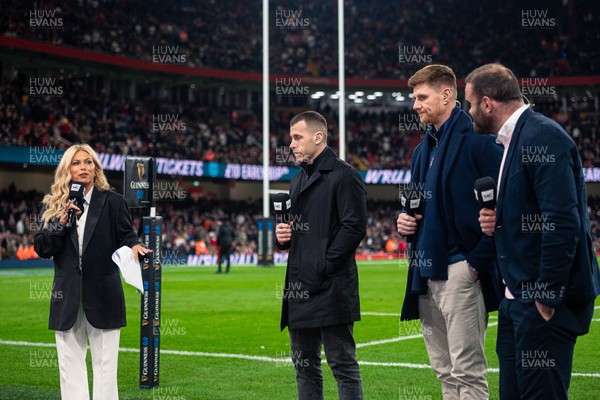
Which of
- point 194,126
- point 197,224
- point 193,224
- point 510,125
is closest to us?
point 510,125

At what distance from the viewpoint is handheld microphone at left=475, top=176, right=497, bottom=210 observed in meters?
4.21

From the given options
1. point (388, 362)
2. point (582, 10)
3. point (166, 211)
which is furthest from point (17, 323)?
point (582, 10)

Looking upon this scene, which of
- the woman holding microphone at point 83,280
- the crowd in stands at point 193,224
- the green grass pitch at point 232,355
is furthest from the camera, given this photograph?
the crowd in stands at point 193,224

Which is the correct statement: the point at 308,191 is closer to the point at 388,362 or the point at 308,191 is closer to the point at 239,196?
the point at 388,362

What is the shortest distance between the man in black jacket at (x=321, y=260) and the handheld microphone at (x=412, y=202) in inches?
18.6

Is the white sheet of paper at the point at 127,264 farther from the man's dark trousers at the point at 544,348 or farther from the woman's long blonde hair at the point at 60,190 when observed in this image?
the man's dark trousers at the point at 544,348

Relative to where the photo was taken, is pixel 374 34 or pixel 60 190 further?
pixel 374 34

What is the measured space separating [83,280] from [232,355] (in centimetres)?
439

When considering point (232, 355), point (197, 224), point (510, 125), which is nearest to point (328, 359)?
point (510, 125)

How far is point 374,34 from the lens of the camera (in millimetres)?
55094

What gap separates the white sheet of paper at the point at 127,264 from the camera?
584cm

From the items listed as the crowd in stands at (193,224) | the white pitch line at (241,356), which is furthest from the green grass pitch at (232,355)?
the crowd in stands at (193,224)

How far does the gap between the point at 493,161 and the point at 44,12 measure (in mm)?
38144

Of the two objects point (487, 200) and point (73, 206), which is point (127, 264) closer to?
point (73, 206)
